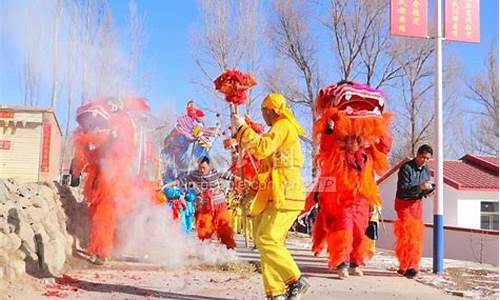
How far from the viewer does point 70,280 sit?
18.7 ft

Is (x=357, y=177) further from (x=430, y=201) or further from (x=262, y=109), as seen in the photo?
(x=430, y=201)

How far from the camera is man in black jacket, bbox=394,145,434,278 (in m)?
6.91

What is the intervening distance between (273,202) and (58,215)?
3241 millimetres

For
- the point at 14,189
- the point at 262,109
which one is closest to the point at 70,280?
the point at 14,189

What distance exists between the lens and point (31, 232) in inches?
227

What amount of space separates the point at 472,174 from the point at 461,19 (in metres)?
13.0

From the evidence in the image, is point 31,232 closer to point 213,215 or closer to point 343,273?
point 213,215

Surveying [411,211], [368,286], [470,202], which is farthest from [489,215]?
[368,286]

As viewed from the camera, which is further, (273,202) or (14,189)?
(14,189)

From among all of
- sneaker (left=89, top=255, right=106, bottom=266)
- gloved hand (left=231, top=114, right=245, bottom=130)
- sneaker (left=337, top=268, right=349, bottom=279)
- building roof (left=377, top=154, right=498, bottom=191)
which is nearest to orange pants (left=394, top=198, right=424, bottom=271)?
sneaker (left=337, top=268, right=349, bottom=279)

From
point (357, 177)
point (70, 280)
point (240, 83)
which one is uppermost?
point (240, 83)

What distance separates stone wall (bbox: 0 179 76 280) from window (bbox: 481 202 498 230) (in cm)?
1494

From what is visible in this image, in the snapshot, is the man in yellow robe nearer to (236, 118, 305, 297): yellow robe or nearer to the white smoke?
(236, 118, 305, 297): yellow robe

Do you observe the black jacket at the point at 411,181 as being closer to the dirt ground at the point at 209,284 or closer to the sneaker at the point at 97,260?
the dirt ground at the point at 209,284
